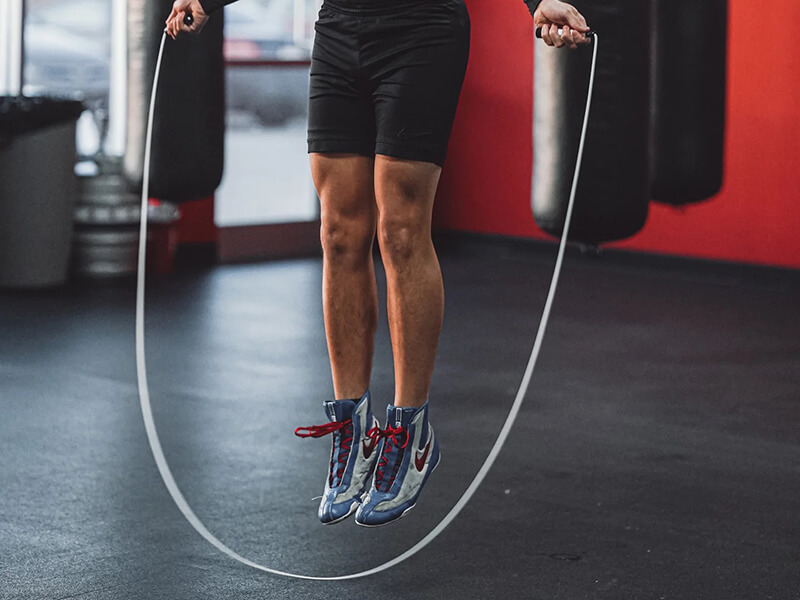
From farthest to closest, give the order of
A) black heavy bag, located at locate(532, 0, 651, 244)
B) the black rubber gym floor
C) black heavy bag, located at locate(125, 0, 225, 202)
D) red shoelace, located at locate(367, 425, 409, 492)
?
black heavy bag, located at locate(125, 0, 225, 202), the black rubber gym floor, black heavy bag, located at locate(532, 0, 651, 244), red shoelace, located at locate(367, 425, 409, 492)

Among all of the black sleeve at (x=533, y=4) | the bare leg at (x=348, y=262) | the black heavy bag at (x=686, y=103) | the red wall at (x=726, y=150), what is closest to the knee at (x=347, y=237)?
the bare leg at (x=348, y=262)

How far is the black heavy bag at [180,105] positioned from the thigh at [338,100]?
891 mm

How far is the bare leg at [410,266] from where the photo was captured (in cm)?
246

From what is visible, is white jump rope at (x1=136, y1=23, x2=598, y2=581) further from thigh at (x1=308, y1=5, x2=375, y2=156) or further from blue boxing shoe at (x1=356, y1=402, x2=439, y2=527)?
thigh at (x1=308, y1=5, x2=375, y2=156)

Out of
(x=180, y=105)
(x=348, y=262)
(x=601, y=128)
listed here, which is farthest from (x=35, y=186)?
(x=348, y=262)

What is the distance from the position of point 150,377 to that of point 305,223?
3.97 meters

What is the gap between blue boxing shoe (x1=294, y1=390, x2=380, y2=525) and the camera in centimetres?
260

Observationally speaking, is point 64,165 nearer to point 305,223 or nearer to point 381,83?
point 305,223

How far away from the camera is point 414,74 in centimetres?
243

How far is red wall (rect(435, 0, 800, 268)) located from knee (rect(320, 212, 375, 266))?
399cm

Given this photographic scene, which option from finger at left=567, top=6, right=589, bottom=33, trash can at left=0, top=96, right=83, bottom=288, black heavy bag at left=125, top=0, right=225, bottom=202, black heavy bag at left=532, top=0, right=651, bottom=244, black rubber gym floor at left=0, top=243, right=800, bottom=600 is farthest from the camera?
trash can at left=0, top=96, right=83, bottom=288

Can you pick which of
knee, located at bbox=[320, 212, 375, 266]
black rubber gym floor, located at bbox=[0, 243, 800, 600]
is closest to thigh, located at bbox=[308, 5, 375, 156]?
knee, located at bbox=[320, 212, 375, 266]

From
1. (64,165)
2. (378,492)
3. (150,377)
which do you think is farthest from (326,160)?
(64,165)

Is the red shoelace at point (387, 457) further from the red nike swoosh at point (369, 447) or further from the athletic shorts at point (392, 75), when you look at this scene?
the athletic shorts at point (392, 75)
